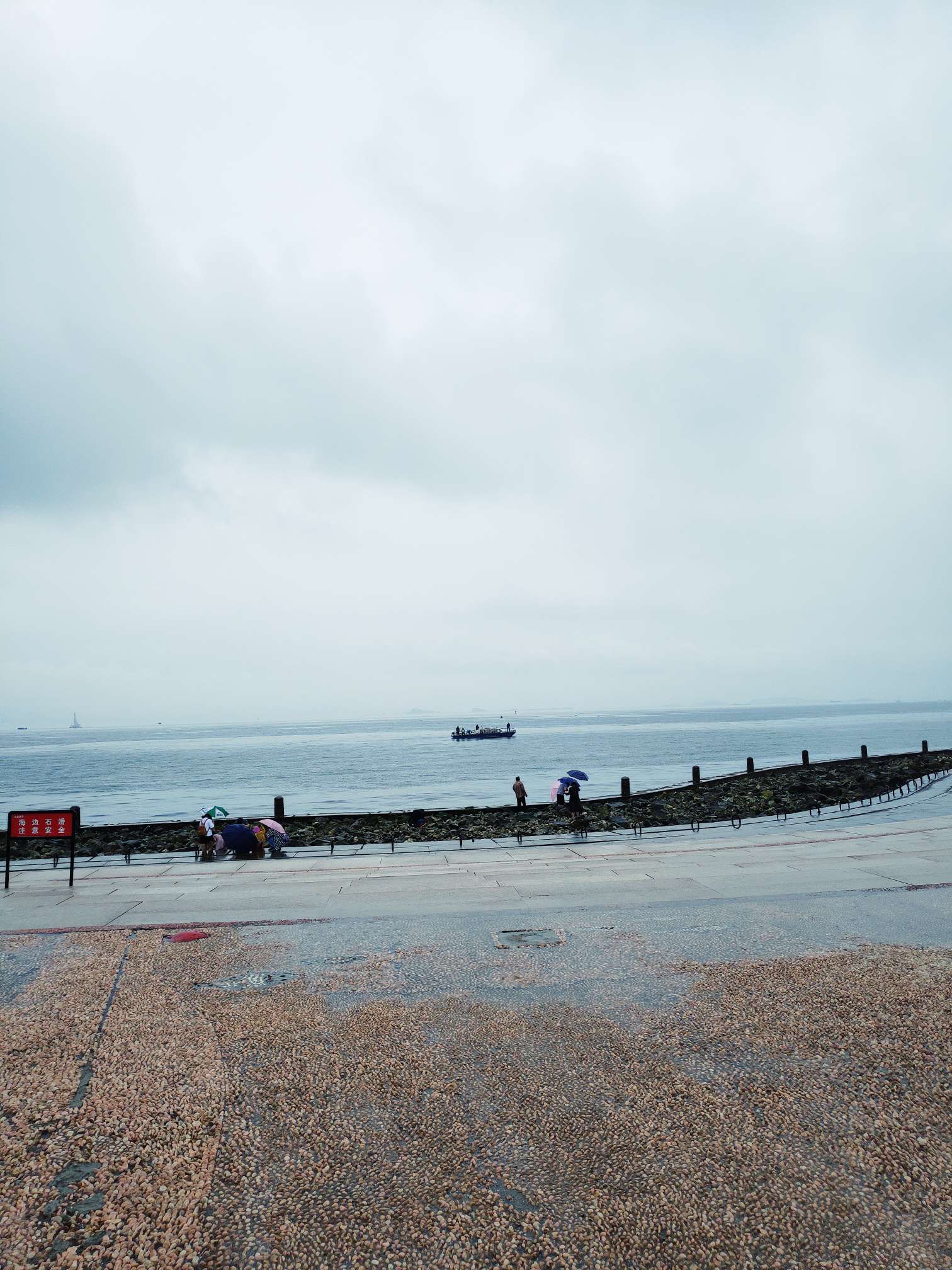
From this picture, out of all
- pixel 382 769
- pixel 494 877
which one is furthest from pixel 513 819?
pixel 382 769


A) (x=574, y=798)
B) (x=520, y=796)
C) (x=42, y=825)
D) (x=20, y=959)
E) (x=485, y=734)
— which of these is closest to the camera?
(x=20, y=959)

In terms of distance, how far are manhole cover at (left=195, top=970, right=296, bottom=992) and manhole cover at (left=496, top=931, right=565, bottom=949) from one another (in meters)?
2.74

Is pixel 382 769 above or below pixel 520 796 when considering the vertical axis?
below

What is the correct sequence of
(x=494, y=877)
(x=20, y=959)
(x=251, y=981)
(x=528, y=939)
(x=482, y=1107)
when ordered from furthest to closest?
(x=494, y=877) < (x=528, y=939) < (x=20, y=959) < (x=251, y=981) < (x=482, y=1107)

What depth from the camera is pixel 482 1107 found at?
17.0ft

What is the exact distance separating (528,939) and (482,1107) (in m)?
4.51

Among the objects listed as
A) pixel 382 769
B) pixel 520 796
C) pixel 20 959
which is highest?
pixel 20 959

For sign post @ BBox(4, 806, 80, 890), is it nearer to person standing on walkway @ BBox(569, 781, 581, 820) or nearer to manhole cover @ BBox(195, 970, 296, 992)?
manhole cover @ BBox(195, 970, 296, 992)

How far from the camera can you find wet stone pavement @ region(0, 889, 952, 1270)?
388 centimetres

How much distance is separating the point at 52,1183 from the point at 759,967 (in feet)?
22.7

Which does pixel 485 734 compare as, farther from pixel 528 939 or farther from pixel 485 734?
pixel 528 939

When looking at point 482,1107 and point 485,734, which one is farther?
point 485,734

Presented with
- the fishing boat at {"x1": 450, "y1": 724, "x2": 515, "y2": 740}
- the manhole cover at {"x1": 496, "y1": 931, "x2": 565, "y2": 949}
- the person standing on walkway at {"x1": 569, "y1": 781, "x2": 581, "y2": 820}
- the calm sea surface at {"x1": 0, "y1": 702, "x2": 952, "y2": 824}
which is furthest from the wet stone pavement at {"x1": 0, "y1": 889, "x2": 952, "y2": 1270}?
the fishing boat at {"x1": 450, "y1": 724, "x2": 515, "y2": 740}

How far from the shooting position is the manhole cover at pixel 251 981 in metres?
7.76
